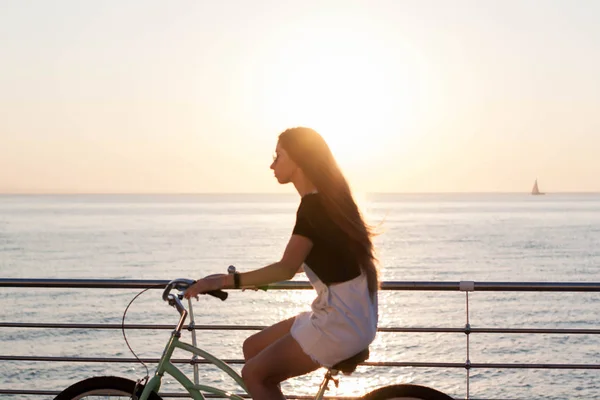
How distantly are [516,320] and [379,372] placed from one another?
9678 mm

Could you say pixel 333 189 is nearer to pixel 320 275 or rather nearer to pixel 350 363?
pixel 320 275

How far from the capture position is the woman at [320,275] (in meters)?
3.35

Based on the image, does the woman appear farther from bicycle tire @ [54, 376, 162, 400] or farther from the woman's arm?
bicycle tire @ [54, 376, 162, 400]

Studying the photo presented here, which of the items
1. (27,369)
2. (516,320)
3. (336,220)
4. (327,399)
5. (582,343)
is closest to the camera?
(336,220)

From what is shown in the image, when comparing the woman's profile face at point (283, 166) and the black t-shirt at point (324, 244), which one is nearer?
the black t-shirt at point (324, 244)

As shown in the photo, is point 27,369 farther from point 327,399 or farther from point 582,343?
point 327,399

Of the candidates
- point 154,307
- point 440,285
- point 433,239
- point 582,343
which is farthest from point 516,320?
point 433,239

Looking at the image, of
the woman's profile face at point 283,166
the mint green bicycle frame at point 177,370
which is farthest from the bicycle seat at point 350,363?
the woman's profile face at point 283,166

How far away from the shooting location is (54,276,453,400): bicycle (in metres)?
3.51

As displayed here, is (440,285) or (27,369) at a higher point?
(440,285)

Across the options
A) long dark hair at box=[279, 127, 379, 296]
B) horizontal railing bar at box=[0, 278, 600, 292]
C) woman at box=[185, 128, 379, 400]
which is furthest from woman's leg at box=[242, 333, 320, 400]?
horizontal railing bar at box=[0, 278, 600, 292]

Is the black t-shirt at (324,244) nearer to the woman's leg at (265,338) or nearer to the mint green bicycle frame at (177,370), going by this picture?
the woman's leg at (265,338)

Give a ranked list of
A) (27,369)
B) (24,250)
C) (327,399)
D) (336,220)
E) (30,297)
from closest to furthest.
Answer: (336,220) < (327,399) < (27,369) < (30,297) < (24,250)

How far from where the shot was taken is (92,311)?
35.0 m
